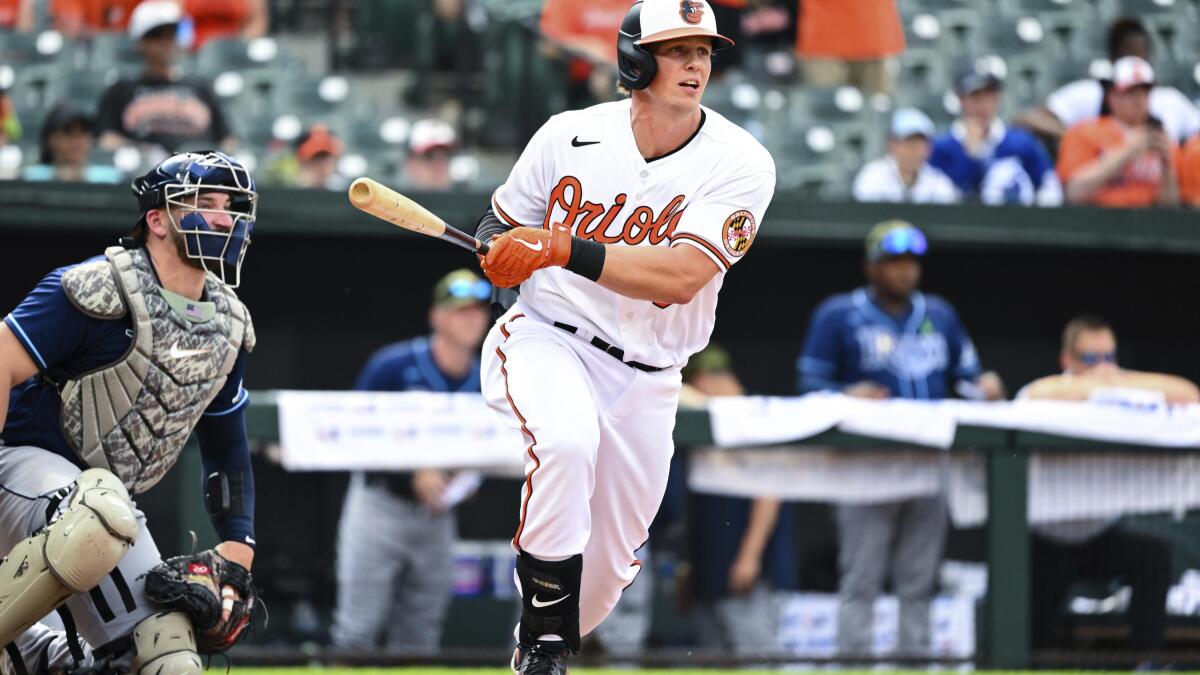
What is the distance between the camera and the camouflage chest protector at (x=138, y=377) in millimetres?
4242

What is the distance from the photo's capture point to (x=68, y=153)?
8.57m

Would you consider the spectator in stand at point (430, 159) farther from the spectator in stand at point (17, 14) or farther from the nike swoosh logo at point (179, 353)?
the nike swoosh logo at point (179, 353)

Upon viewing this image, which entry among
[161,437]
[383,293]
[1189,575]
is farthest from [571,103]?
[161,437]

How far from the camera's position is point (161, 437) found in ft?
14.5

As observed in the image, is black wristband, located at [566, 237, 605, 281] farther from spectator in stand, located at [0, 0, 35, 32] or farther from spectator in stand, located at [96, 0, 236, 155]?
spectator in stand, located at [0, 0, 35, 32]

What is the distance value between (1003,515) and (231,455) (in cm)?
348

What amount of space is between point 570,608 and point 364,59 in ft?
23.8

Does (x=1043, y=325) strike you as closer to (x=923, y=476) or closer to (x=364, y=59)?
(x=923, y=476)

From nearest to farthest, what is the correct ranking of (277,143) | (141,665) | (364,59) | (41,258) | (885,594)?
(141,665) → (885,594) → (41,258) → (277,143) → (364,59)

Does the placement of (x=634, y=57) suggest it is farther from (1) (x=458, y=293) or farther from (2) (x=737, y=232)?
(1) (x=458, y=293)

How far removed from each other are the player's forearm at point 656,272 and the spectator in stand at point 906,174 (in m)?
4.73

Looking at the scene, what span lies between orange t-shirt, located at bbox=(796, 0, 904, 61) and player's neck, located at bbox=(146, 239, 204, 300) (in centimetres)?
662

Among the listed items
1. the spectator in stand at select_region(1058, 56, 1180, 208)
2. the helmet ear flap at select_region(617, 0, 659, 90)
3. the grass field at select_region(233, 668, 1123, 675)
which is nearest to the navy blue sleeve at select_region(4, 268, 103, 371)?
the helmet ear flap at select_region(617, 0, 659, 90)

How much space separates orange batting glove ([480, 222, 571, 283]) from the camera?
4211 millimetres
